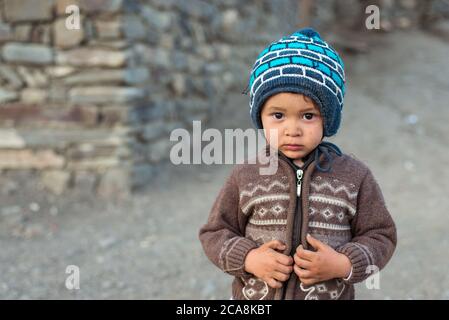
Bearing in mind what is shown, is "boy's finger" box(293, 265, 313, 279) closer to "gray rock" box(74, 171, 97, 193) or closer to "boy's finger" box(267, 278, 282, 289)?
"boy's finger" box(267, 278, 282, 289)

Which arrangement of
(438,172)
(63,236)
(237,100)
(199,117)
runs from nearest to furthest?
(63,236) < (438,172) < (199,117) < (237,100)

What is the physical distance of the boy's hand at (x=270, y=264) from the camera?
1.43 meters

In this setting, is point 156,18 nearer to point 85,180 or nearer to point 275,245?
point 85,180

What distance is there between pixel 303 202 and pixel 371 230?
246 mm

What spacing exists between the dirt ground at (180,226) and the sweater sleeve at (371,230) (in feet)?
4.31

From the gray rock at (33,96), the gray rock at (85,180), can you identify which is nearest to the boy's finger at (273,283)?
the gray rock at (85,180)

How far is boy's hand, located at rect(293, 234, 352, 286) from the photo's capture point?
1.40 metres

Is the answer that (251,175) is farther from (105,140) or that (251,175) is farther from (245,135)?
(245,135)

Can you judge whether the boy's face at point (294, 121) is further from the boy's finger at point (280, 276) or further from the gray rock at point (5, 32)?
the gray rock at point (5, 32)

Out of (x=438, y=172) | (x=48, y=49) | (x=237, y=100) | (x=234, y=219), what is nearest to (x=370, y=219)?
(x=234, y=219)

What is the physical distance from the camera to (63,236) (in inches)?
140

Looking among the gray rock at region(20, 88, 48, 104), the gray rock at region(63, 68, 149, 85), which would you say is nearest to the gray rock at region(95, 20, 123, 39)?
the gray rock at region(63, 68, 149, 85)

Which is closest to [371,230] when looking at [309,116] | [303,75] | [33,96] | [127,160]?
[309,116]
